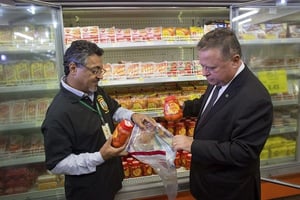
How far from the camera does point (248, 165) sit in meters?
1.42

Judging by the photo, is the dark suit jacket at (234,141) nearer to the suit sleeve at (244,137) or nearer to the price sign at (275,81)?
the suit sleeve at (244,137)

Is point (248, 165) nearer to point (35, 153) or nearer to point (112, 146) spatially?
point (112, 146)

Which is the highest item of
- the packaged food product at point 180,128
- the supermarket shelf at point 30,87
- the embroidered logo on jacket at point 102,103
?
the supermarket shelf at point 30,87

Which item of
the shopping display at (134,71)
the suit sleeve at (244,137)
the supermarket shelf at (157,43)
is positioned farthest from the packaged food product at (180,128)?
the suit sleeve at (244,137)

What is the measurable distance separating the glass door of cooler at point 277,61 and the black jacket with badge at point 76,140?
1527 millimetres

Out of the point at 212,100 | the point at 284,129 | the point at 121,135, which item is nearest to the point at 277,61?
the point at 284,129

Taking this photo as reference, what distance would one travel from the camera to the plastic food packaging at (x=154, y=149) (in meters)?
1.62

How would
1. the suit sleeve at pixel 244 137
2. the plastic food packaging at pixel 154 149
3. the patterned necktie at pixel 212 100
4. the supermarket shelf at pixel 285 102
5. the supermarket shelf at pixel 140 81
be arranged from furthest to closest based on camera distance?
the supermarket shelf at pixel 285 102 < the supermarket shelf at pixel 140 81 < the plastic food packaging at pixel 154 149 < the patterned necktie at pixel 212 100 < the suit sleeve at pixel 244 137

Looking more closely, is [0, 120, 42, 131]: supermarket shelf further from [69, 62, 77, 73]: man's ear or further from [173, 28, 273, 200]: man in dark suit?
[173, 28, 273, 200]: man in dark suit

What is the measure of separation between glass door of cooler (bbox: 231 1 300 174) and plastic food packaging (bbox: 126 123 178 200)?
1217 millimetres

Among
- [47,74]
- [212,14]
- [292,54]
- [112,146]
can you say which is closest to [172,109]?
[112,146]

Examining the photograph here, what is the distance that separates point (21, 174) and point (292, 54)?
→ 9.06 feet

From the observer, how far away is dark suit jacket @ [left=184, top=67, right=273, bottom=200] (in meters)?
1.27

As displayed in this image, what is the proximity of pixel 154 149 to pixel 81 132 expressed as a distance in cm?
45
